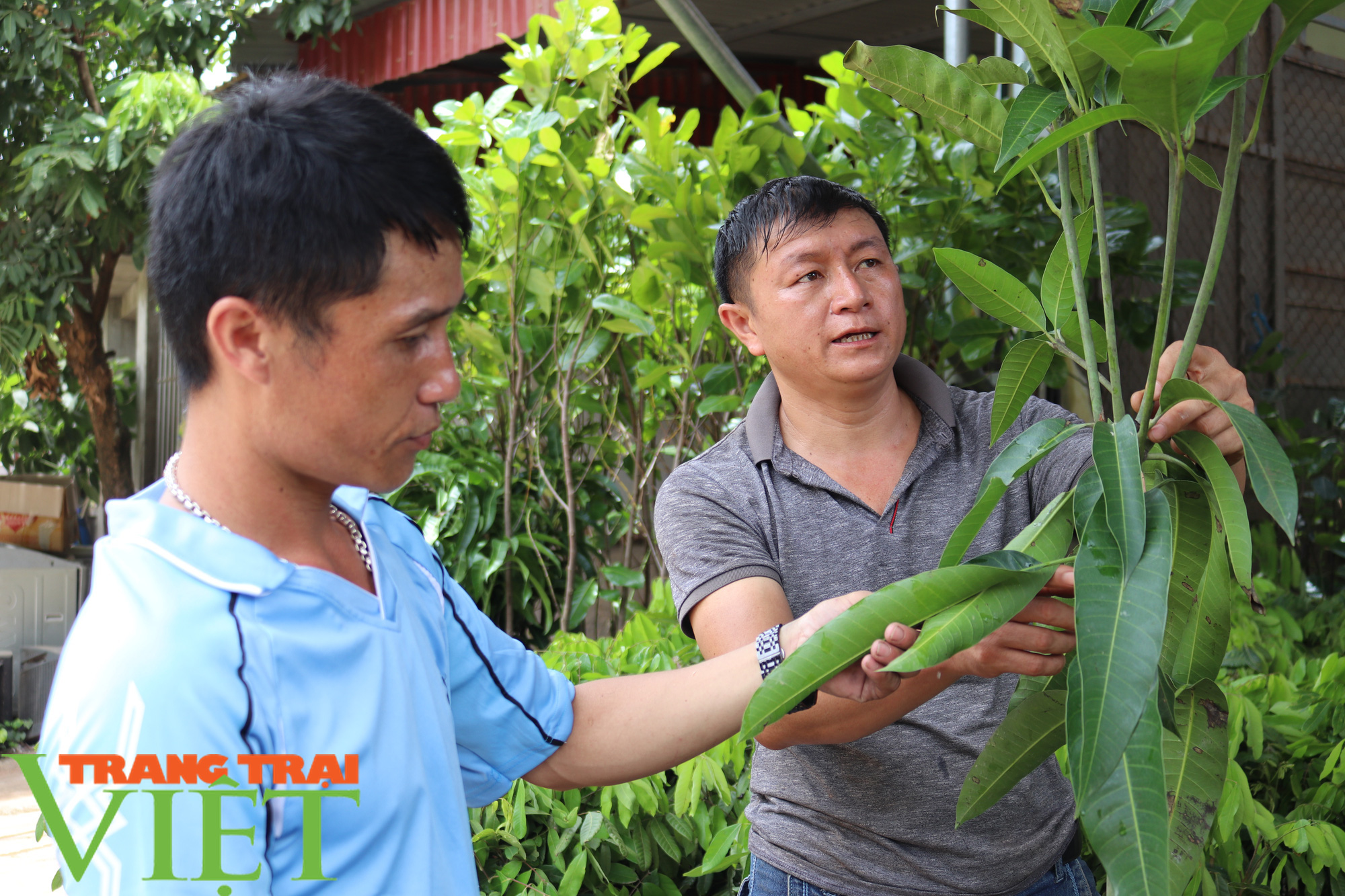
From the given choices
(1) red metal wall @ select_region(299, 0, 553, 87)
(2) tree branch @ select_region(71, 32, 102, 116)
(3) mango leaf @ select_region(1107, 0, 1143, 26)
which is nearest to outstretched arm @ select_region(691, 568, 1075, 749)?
(3) mango leaf @ select_region(1107, 0, 1143, 26)

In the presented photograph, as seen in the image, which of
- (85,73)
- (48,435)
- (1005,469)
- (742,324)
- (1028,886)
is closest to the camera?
(1005,469)

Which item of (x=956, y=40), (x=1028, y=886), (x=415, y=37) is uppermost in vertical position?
(x=415, y=37)

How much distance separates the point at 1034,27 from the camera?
2.95ft

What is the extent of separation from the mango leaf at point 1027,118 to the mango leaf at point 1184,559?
0.33 metres

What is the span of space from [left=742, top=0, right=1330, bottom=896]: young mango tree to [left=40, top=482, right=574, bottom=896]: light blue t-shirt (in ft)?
0.85

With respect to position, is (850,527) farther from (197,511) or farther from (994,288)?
(197,511)

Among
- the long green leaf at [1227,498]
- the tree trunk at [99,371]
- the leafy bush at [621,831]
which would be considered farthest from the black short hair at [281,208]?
the tree trunk at [99,371]

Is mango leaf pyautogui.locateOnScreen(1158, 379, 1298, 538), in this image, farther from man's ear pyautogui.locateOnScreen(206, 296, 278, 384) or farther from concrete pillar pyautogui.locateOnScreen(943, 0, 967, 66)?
concrete pillar pyautogui.locateOnScreen(943, 0, 967, 66)

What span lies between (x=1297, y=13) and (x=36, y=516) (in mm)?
6999

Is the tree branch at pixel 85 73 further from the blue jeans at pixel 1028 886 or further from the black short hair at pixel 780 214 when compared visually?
the blue jeans at pixel 1028 886

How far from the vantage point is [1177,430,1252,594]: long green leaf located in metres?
0.84

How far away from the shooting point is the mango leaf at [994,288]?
3.47 feet

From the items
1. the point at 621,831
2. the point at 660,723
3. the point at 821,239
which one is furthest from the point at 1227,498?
the point at 621,831

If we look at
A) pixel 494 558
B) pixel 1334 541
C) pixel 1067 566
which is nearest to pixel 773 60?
pixel 1334 541
